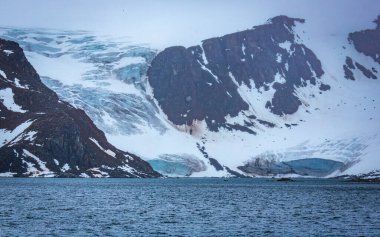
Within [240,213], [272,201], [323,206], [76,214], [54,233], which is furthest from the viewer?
[272,201]

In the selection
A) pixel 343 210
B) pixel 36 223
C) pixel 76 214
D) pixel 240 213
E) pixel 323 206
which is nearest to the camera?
pixel 36 223

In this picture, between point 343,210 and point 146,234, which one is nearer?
point 146,234

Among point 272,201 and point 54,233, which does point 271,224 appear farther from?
point 272,201

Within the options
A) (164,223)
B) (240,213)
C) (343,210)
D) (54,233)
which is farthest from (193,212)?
(54,233)

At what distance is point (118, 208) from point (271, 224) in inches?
1168

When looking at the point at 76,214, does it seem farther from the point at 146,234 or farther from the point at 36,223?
the point at 146,234

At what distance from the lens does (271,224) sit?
284ft

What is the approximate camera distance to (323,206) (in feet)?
387

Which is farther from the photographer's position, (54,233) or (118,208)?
(118,208)

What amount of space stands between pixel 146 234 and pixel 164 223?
11115mm

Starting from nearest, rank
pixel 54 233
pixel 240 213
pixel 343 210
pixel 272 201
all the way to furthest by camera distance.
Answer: pixel 54 233 < pixel 240 213 < pixel 343 210 < pixel 272 201

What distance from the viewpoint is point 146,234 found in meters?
75.7

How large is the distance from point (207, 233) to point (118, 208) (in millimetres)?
33483

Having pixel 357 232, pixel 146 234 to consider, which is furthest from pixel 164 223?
pixel 357 232
